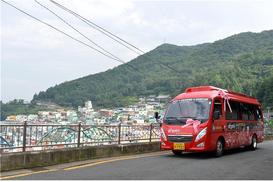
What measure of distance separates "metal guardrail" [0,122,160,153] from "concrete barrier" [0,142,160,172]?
27 centimetres

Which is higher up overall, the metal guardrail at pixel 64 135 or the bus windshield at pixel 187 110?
the bus windshield at pixel 187 110

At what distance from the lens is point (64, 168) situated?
9.55 m

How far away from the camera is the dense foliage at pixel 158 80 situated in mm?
33794

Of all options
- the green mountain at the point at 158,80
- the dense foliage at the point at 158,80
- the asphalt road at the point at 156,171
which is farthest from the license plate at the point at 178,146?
the green mountain at the point at 158,80

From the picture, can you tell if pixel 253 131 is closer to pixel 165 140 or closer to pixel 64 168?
pixel 165 140

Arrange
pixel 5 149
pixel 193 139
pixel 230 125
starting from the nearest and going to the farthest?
pixel 5 149, pixel 193 139, pixel 230 125

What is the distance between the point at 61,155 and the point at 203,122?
5.02m

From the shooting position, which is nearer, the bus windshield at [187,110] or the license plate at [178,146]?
the license plate at [178,146]

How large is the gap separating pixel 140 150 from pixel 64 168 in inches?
217

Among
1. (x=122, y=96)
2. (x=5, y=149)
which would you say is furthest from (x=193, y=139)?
(x=122, y=96)

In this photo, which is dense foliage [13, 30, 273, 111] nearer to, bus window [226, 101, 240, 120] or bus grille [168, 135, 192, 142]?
bus window [226, 101, 240, 120]

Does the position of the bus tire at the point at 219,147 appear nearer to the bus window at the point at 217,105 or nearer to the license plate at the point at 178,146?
the bus window at the point at 217,105

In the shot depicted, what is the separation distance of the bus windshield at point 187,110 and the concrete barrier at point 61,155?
6.71ft

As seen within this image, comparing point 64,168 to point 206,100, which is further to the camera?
point 206,100
